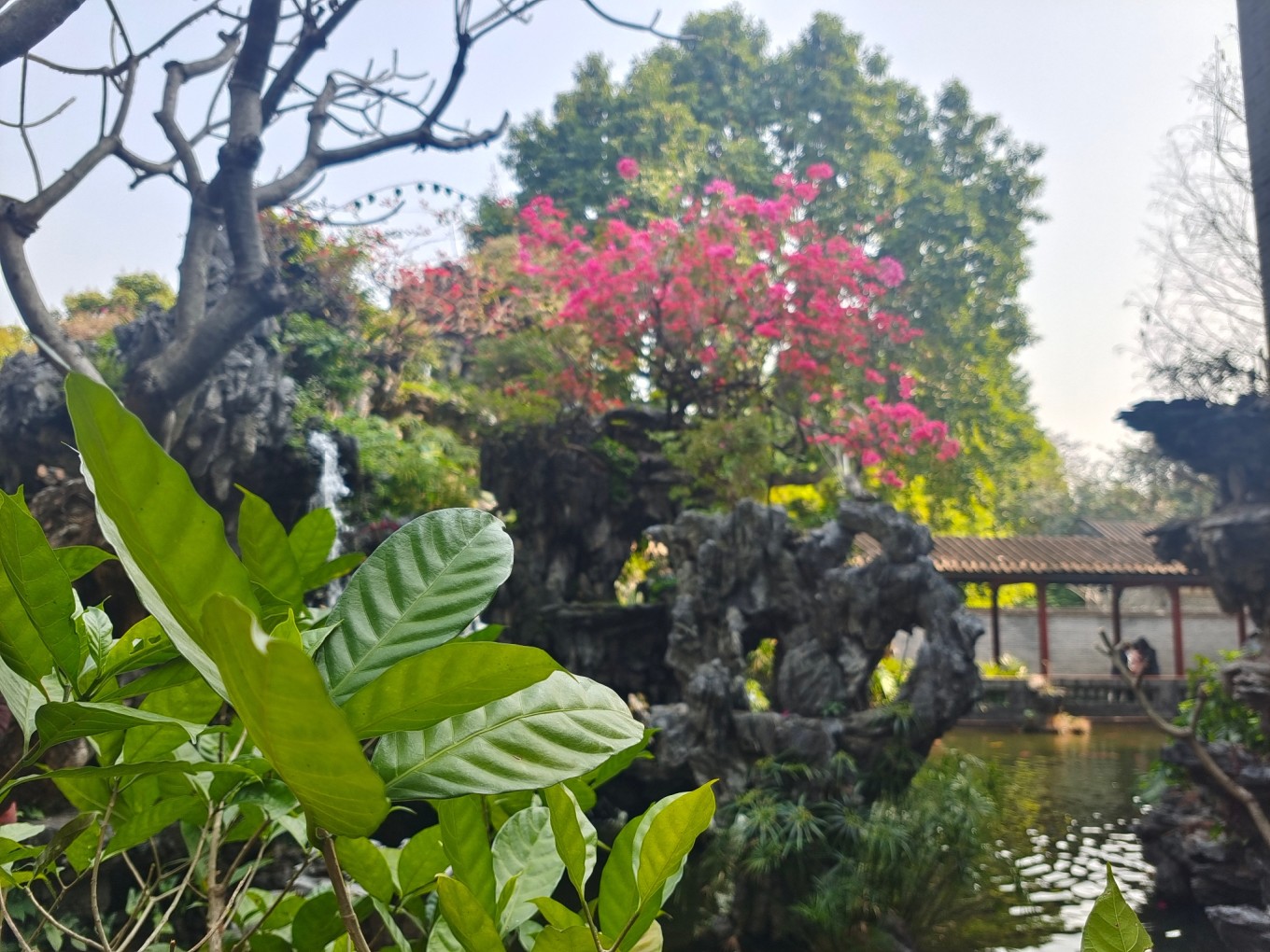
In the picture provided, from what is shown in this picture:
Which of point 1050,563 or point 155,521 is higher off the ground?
point 155,521

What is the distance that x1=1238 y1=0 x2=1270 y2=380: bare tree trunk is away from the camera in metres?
1.36

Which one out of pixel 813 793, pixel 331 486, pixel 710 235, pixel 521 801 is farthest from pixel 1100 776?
pixel 521 801

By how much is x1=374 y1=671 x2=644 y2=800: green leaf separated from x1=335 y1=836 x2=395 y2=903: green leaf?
Result: 0.79 feet

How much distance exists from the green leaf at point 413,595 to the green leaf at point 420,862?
0.30 metres

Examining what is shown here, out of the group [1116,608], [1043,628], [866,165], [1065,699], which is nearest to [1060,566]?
[1043,628]

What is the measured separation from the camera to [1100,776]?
770 cm

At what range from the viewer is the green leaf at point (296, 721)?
24cm

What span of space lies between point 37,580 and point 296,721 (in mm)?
209

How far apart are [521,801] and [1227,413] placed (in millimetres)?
6461

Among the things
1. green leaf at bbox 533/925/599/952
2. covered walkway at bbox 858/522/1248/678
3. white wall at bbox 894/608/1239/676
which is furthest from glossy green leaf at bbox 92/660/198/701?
white wall at bbox 894/608/1239/676

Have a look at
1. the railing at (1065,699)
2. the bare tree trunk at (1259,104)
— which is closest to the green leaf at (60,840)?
the bare tree trunk at (1259,104)

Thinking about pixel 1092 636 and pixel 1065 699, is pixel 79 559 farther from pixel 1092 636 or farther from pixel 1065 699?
pixel 1092 636

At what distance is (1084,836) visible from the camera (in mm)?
5672

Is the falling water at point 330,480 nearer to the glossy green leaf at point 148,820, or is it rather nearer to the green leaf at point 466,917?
the glossy green leaf at point 148,820
